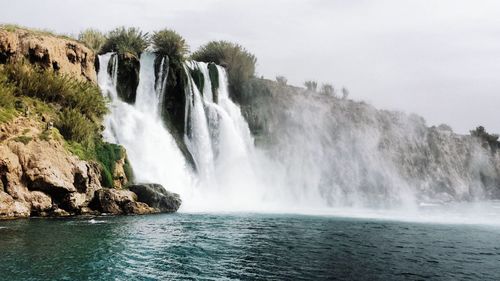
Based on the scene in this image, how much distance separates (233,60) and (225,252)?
116 feet

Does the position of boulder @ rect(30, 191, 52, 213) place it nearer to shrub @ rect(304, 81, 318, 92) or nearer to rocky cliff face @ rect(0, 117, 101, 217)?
rocky cliff face @ rect(0, 117, 101, 217)

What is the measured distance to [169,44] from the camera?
125 feet

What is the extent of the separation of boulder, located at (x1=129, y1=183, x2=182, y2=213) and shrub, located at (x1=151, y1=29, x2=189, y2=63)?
15874 millimetres

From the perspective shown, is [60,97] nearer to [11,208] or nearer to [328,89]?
[11,208]

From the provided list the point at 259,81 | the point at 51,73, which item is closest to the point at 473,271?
the point at 51,73

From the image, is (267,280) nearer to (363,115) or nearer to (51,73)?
(51,73)

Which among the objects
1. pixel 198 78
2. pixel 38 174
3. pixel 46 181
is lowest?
pixel 46 181

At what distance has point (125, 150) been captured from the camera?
28.0 meters

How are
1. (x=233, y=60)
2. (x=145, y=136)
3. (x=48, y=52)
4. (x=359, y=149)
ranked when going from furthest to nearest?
(x=359, y=149) < (x=233, y=60) < (x=145, y=136) < (x=48, y=52)

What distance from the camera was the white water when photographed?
105 feet

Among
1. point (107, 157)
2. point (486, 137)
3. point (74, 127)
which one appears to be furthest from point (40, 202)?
point (486, 137)

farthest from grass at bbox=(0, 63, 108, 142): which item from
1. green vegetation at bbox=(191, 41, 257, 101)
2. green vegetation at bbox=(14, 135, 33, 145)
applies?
green vegetation at bbox=(191, 41, 257, 101)

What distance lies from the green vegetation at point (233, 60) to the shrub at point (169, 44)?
348 inches

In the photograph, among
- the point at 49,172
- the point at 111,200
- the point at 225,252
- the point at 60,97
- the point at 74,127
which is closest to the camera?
the point at 225,252
